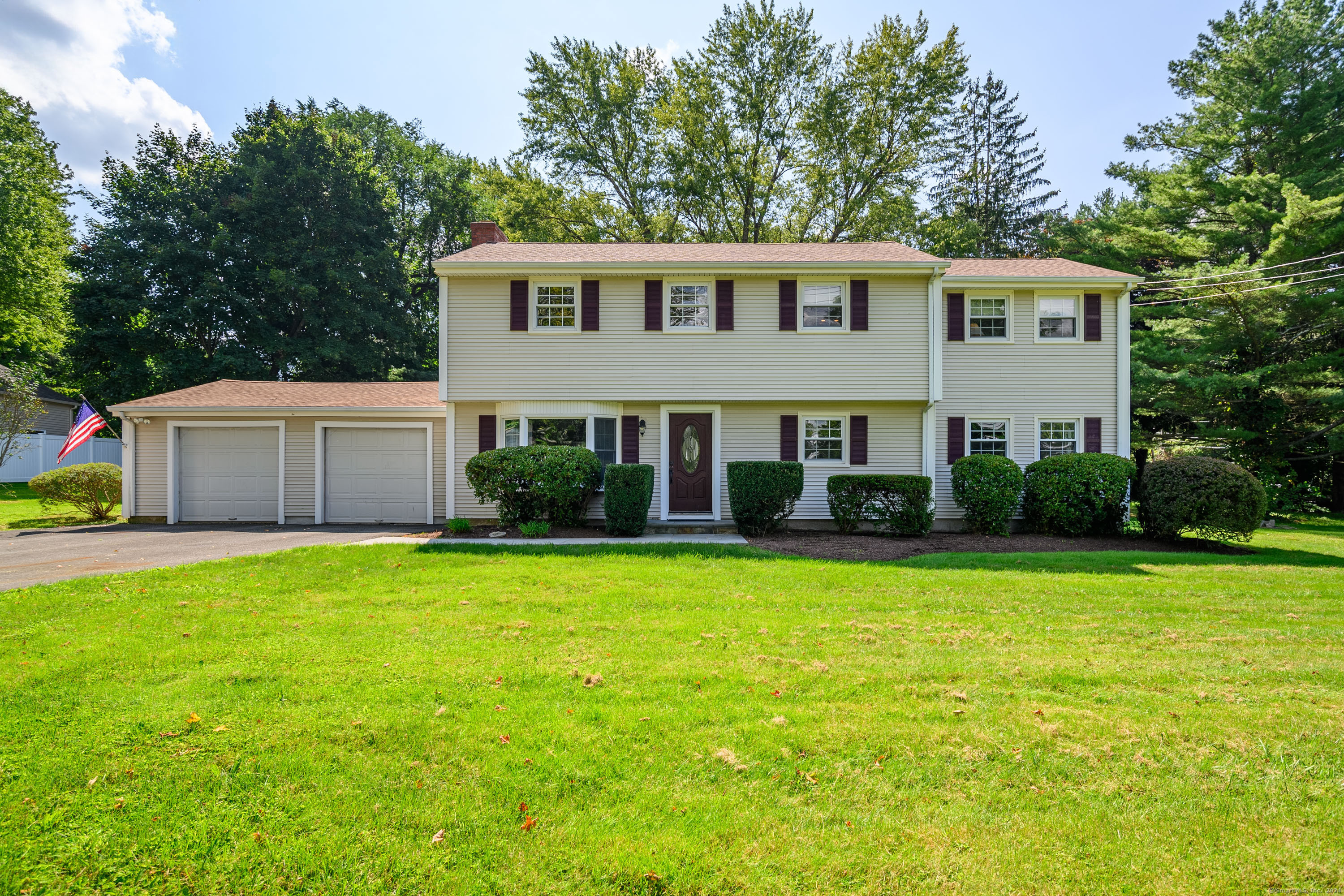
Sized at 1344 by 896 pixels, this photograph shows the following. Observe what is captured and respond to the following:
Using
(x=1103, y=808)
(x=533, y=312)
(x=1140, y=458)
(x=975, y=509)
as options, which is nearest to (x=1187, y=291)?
(x=1140, y=458)

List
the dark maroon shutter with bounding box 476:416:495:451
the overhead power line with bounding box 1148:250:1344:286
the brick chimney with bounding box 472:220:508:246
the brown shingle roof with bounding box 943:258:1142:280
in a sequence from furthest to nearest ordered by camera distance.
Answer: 1. the overhead power line with bounding box 1148:250:1344:286
2. the brick chimney with bounding box 472:220:508:246
3. the brown shingle roof with bounding box 943:258:1142:280
4. the dark maroon shutter with bounding box 476:416:495:451

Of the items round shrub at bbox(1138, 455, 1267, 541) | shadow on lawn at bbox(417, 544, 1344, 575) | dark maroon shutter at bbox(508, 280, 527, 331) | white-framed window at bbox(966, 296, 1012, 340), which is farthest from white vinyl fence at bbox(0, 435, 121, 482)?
round shrub at bbox(1138, 455, 1267, 541)

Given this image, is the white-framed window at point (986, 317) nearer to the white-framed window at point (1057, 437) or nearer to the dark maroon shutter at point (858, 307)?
the white-framed window at point (1057, 437)

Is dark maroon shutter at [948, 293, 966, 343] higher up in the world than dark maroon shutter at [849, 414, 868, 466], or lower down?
higher up

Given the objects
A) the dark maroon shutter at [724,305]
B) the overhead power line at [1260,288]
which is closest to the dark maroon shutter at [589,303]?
the dark maroon shutter at [724,305]

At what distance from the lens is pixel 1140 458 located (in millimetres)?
19500

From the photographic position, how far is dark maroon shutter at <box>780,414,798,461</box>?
44.8ft

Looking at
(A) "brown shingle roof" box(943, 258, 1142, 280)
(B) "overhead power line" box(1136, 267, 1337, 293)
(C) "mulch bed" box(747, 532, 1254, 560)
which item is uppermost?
(B) "overhead power line" box(1136, 267, 1337, 293)

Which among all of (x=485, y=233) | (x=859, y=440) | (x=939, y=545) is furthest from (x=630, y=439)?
(x=485, y=233)

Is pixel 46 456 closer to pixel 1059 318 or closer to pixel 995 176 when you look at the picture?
pixel 1059 318

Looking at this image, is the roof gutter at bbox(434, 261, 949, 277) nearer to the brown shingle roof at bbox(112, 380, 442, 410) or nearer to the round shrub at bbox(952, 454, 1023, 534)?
the brown shingle roof at bbox(112, 380, 442, 410)

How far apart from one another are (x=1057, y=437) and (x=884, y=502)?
17.3ft

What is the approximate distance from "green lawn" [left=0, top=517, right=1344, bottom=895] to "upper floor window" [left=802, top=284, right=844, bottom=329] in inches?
330

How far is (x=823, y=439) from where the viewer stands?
1380cm
